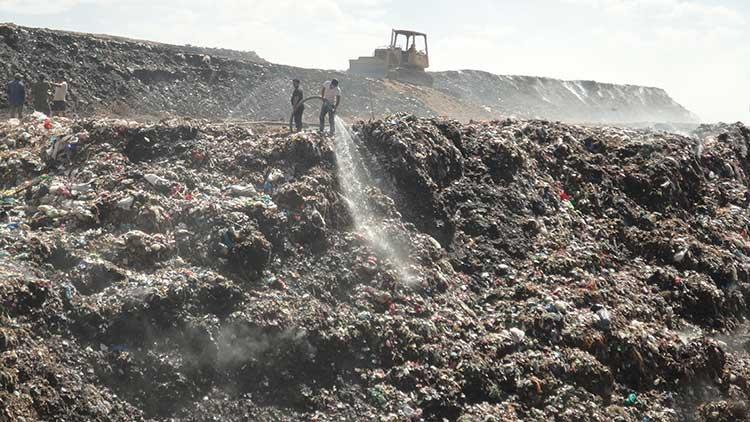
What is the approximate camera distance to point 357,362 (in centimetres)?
786

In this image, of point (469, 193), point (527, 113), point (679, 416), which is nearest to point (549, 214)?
point (469, 193)

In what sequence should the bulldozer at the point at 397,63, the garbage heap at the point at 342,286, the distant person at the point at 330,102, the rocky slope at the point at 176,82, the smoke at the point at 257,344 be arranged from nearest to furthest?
the garbage heap at the point at 342,286 < the smoke at the point at 257,344 < the distant person at the point at 330,102 < the rocky slope at the point at 176,82 < the bulldozer at the point at 397,63

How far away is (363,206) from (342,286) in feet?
5.54

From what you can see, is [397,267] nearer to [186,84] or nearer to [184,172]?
[184,172]

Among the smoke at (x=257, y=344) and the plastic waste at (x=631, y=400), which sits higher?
the smoke at (x=257, y=344)

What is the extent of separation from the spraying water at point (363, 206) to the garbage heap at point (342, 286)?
0.52 feet

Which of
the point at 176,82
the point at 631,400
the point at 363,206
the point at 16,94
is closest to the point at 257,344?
the point at 363,206

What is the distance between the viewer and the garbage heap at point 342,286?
700 centimetres

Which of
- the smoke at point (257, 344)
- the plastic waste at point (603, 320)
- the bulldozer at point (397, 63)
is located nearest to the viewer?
the smoke at point (257, 344)

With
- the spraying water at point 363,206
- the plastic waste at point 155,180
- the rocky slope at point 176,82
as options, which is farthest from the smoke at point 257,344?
the rocky slope at point 176,82

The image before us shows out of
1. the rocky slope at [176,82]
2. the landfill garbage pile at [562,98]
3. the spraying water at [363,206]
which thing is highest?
the landfill garbage pile at [562,98]

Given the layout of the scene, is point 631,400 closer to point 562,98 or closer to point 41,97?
point 41,97

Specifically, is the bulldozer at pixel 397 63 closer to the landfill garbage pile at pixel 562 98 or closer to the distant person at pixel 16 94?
the landfill garbage pile at pixel 562 98

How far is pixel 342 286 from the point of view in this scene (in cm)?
865
